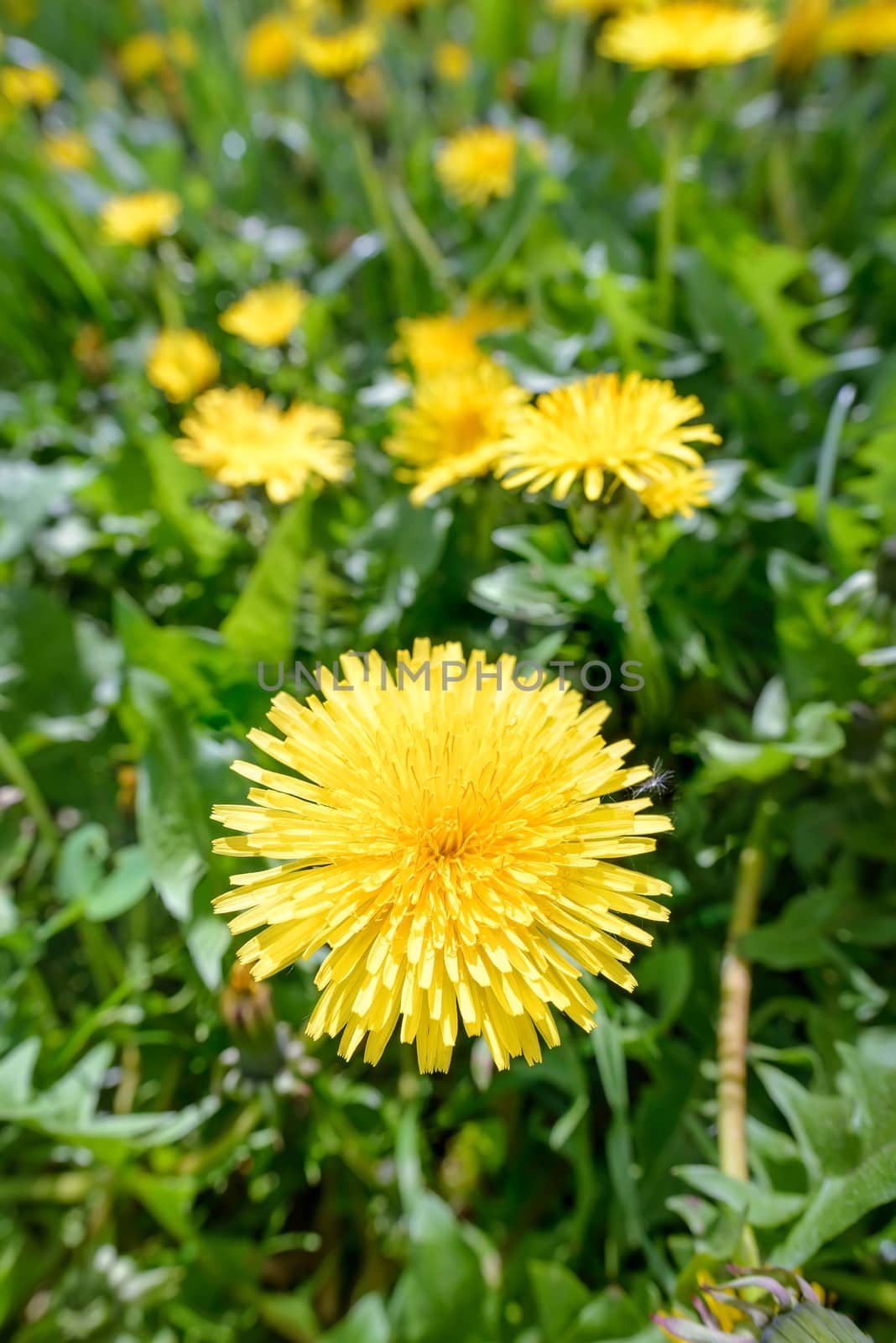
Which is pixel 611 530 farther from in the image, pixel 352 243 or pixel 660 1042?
pixel 352 243

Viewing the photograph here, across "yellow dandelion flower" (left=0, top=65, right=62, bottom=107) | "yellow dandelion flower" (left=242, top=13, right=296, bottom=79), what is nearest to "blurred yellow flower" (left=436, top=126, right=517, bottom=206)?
"yellow dandelion flower" (left=242, top=13, right=296, bottom=79)

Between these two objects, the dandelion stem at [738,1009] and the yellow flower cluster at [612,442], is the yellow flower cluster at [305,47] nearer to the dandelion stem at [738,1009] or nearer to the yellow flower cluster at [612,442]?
the yellow flower cluster at [612,442]

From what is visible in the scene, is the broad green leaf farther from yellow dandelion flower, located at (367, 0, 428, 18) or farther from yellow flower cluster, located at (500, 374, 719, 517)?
yellow dandelion flower, located at (367, 0, 428, 18)

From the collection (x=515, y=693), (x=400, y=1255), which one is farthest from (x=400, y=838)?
(x=400, y=1255)

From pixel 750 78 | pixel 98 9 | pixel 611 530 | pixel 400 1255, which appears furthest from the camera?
pixel 98 9

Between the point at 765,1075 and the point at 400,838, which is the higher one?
the point at 400,838

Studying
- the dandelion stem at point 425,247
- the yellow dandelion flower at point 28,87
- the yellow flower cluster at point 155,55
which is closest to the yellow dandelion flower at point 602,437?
the dandelion stem at point 425,247

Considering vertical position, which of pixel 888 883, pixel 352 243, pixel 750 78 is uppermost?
pixel 750 78
